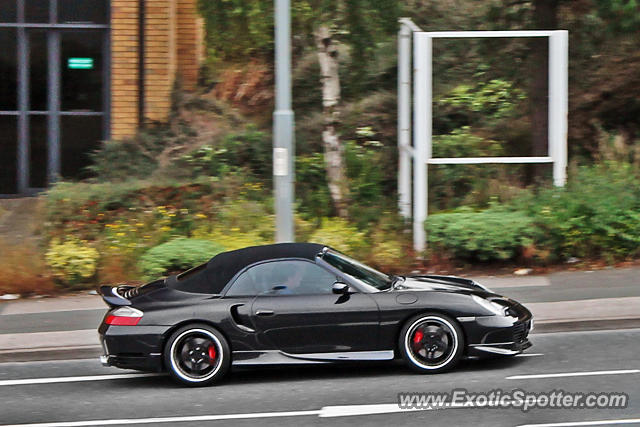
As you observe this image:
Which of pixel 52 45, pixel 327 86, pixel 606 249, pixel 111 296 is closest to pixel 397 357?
pixel 111 296

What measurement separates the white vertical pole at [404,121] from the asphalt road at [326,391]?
5.06m

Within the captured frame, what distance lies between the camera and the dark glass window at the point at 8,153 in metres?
18.2

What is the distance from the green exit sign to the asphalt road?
873 centimetres

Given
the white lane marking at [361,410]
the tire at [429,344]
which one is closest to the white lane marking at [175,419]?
the white lane marking at [361,410]

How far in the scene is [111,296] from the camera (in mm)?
9500

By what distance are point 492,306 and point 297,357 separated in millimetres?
1778

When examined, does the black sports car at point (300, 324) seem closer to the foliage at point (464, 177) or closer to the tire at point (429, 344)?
the tire at point (429, 344)

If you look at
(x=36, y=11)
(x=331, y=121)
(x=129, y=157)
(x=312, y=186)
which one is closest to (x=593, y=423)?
(x=331, y=121)

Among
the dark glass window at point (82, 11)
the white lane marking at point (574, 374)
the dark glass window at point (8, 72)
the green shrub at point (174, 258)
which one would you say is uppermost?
the dark glass window at point (82, 11)

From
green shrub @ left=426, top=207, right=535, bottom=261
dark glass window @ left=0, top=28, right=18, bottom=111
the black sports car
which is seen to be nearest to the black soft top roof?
the black sports car

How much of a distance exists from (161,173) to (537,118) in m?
5.70

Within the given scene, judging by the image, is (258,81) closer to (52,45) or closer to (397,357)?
(52,45)

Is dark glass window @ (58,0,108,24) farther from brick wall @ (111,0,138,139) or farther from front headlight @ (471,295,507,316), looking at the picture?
front headlight @ (471,295,507,316)

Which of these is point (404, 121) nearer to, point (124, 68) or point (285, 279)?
point (124, 68)
